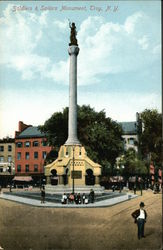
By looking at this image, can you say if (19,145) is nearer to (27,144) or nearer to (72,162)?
(27,144)

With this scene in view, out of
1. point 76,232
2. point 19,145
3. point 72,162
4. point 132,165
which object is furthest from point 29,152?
point 76,232

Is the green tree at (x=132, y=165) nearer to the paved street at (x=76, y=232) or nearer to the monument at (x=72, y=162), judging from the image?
the monument at (x=72, y=162)

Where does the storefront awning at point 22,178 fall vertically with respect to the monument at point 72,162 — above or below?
below

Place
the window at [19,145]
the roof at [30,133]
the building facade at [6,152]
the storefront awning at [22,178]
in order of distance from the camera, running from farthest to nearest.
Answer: the window at [19,145]
the building facade at [6,152]
the roof at [30,133]
the storefront awning at [22,178]

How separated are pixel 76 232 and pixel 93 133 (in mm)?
36840

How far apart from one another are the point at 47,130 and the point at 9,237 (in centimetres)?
4244

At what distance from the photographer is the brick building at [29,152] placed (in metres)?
77.3

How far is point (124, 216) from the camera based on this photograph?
887 inches

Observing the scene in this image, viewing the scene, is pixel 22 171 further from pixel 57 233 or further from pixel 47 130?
pixel 57 233

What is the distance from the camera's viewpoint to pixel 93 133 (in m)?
54.0

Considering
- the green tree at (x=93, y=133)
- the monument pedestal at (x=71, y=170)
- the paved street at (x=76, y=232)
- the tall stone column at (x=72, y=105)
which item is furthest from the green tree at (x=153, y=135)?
the paved street at (x=76, y=232)

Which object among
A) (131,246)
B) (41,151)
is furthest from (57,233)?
(41,151)

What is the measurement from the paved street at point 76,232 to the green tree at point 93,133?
100 feet

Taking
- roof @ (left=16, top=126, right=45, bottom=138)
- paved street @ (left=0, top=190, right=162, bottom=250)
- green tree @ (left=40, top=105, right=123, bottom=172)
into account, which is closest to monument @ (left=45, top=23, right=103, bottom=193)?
green tree @ (left=40, top=105, right=123, bottom=172)
